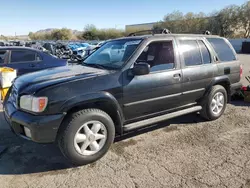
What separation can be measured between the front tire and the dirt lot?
0.53ft

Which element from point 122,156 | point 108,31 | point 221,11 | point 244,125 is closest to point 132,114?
point 122,156

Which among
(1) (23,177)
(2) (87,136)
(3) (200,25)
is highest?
(3) (200,25)

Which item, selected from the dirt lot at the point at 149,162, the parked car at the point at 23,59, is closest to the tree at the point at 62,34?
the parked car at the point at 23,59

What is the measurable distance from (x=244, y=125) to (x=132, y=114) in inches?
101

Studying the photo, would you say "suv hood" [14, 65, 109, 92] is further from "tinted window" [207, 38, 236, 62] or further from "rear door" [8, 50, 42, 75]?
"rear door" [8, 50, 42, 75]

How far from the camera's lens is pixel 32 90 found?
3219mm

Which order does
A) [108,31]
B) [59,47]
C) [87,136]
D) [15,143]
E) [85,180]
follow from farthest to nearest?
[108,31] < [59,47] < [15,143] < [87,136] < [85,180]

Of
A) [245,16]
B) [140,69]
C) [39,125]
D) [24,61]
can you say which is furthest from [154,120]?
[245,16]

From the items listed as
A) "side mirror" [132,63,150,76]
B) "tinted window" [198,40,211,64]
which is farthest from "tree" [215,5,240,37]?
"side mirror" [132,63,150,76]

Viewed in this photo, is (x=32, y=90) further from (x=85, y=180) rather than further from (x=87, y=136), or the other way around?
(x=85, y=180)

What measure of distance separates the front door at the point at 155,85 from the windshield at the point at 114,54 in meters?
0.23

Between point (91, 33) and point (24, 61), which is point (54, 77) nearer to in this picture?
point (24, 61)

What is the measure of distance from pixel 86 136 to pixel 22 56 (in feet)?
17.3

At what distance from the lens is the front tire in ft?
10.6
